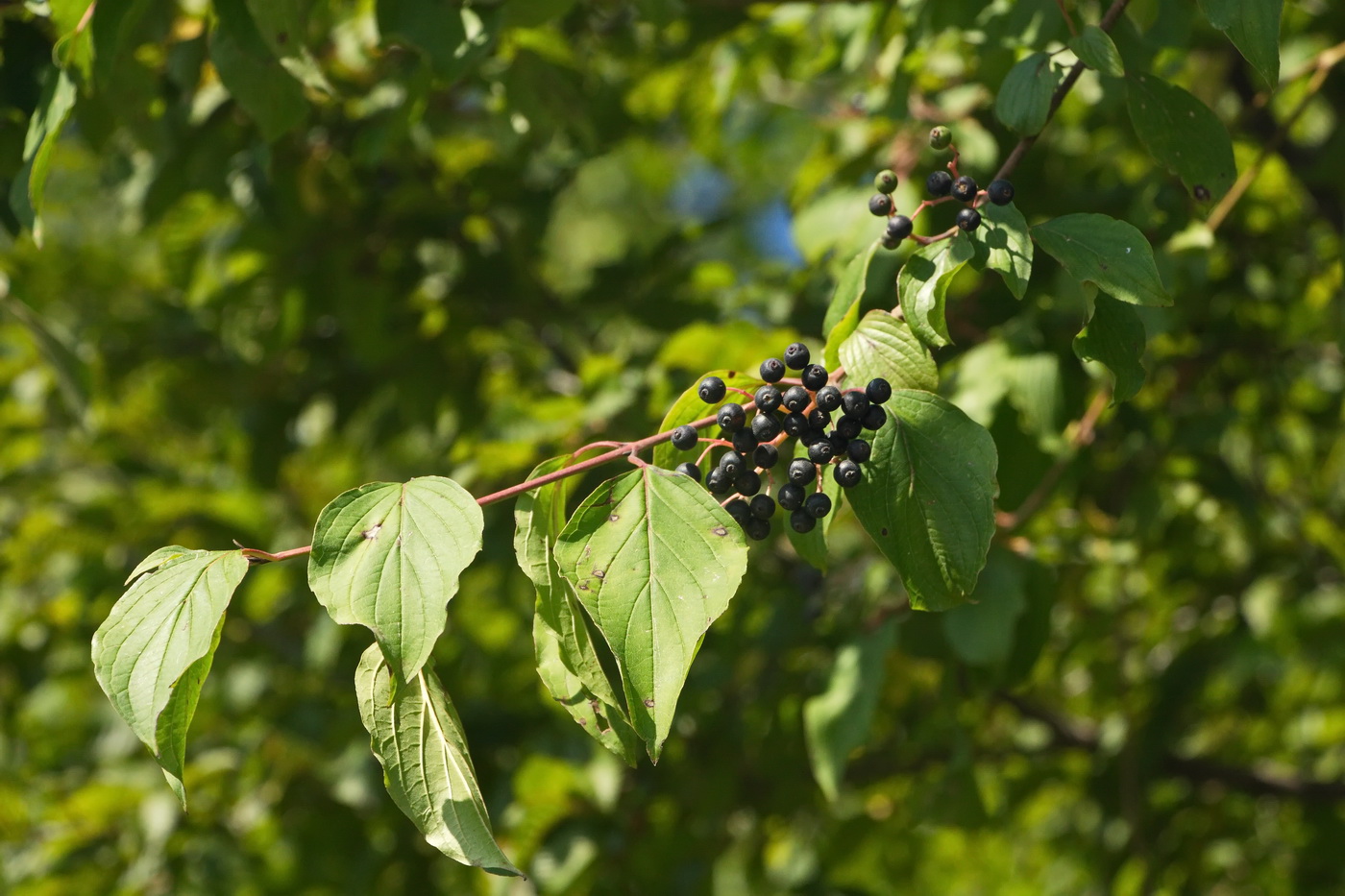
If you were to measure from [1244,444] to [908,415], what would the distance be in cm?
314

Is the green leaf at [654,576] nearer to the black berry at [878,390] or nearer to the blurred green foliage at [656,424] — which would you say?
the black berry at [878,390]

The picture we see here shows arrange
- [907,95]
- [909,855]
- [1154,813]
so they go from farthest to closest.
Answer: [909,855] < [1154,813] < [907,95]

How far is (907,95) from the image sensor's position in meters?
2.49

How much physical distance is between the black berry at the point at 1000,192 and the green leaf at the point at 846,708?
1207 millimetres

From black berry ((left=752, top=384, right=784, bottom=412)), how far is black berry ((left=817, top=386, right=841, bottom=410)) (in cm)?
5

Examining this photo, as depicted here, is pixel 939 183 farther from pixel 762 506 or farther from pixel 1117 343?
pixel 762 506

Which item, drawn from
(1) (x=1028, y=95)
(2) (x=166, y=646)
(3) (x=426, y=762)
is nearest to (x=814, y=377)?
(1) (x=1028, y=95)

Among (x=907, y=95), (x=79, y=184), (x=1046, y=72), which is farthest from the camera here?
(x=79, y=184)

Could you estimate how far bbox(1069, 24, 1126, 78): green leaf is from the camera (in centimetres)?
149

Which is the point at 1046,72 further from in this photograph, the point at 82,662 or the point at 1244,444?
the point at 82,662

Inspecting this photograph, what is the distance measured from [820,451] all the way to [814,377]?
0.34ft

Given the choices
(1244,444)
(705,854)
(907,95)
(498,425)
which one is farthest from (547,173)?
(1244,444)

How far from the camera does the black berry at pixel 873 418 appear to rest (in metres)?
1.41

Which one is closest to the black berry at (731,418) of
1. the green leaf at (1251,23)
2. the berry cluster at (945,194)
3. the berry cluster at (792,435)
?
the berry cluster at (792,435)
